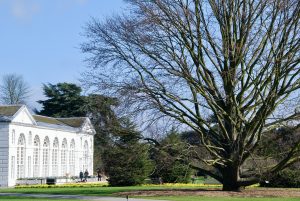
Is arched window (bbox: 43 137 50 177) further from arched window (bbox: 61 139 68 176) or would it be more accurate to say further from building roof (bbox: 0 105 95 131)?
arched window (bbox: 61 139 68 176)

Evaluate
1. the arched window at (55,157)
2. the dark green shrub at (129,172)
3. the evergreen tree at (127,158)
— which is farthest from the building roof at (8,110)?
the dark green shrub at (129,172)

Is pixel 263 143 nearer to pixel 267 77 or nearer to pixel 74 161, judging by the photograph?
pixel 267 77

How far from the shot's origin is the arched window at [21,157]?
57125 millimetres

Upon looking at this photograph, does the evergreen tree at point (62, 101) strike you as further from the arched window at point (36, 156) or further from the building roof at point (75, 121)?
the arched window at point (36, 156)

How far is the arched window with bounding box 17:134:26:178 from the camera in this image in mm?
57125

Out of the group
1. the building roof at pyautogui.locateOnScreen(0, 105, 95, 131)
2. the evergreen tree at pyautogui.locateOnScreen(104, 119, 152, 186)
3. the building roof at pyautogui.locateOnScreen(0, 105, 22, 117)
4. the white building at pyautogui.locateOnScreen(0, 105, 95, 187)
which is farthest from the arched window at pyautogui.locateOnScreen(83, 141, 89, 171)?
the evergreen tree at pyautogui.locateOnScreen(104, 119, 152, 186)

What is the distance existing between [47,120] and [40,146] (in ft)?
18.5

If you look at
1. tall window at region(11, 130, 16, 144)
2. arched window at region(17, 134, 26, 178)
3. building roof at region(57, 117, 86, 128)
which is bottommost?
arched window at region(17, 134, 26, 178)

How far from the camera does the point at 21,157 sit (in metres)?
57.8

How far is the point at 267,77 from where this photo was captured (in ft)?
98.7

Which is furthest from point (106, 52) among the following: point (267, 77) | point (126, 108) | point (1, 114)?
point (1, 114)

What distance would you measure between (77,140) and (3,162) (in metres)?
19.9

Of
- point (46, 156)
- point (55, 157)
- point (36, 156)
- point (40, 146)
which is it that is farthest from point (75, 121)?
point (36, 156)

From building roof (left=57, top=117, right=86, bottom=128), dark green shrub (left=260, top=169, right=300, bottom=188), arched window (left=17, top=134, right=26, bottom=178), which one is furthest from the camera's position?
building roof (left=57, top=117, right=86, bottom=128)
